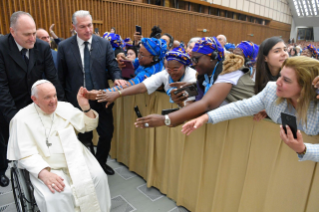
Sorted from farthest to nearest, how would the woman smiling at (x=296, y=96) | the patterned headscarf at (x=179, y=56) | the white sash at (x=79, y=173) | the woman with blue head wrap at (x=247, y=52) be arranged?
the woman with blue head wrap at (x=247, y=52) → the patterned headscarf at (x=179, y=56) → the white sash at (x=79, y=173) → the woman smiling at (x=296, y=96)

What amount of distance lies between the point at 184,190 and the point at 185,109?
42.6 inches

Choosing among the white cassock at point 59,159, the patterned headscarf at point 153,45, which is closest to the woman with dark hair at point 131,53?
the patterned headscarf at point 153,45

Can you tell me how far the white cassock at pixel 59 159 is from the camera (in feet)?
5.28

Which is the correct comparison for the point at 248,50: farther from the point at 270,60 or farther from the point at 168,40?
the point at 168,40

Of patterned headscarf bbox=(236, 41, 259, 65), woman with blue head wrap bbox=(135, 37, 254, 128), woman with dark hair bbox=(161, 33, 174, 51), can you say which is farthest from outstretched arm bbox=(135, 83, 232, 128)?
woman with dark hair bbox=(161, 33, 174, 51)

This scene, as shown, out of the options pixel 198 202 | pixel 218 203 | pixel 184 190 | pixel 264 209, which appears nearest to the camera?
pixel 264 209

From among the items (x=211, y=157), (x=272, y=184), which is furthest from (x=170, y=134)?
(x=272, y=184)

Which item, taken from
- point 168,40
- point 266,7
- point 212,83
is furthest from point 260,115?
point 266,7

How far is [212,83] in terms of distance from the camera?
1637mm

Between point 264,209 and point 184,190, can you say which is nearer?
point 264,209

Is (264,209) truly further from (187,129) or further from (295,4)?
(295,4)

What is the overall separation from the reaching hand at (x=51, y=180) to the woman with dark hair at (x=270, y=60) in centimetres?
168

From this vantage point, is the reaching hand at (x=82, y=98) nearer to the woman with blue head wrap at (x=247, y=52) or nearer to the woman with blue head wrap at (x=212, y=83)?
the woman with blue head wrap at (x=212, y=83)

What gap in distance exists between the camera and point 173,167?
222 cm
